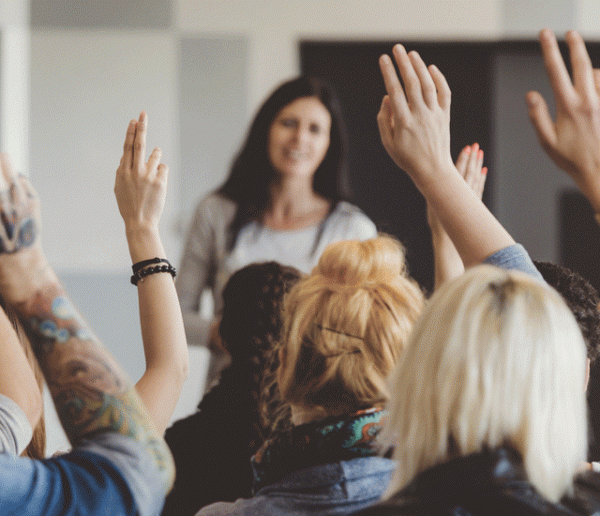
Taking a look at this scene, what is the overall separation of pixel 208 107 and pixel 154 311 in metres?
2.63

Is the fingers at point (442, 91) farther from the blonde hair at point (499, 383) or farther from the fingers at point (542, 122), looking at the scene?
the blonde hair at point (499, 383)

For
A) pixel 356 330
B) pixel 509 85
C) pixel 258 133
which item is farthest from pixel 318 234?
pixel 509 85

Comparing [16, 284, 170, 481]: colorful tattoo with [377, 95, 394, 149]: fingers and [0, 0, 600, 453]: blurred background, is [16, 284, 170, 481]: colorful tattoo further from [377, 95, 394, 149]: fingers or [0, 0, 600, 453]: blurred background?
[0, 0, 600, 453]: blurred background

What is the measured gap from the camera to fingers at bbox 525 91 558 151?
0.76 m

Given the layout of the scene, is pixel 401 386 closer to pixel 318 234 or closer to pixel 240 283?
pixel 240 283

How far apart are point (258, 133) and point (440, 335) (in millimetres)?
1784

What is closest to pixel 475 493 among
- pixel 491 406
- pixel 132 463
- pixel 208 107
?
pixel 491 406

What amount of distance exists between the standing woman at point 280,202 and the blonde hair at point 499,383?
152cm

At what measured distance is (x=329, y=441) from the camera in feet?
3.23

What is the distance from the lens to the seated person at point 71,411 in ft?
1.94

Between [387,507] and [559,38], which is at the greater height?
[559,38]

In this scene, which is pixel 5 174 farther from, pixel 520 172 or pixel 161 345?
pixel 520 172

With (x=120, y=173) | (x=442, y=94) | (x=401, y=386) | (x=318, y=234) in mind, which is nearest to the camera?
(x=401, y=386)

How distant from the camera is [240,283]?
1426mm
